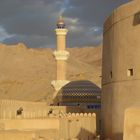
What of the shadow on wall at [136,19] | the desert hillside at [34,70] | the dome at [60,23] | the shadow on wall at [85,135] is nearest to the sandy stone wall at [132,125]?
the shadow on wall at [136,19]

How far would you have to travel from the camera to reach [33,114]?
25.1 metres

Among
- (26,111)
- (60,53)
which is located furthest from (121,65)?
(60,53)

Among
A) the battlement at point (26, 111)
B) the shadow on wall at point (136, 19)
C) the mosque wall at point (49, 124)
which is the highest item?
the shadow on wall at point (136, 19)

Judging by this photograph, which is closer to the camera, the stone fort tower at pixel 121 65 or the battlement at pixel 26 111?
the stone fort tower at pixel 121 65

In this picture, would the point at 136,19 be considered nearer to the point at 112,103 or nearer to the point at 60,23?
the point at 112,103

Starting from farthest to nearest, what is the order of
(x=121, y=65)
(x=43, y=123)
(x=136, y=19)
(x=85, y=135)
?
(x=85, y=135) → (x=43, y=123) → (x=121, y=65) → (x=136, y=19)

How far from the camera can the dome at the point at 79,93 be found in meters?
35.5

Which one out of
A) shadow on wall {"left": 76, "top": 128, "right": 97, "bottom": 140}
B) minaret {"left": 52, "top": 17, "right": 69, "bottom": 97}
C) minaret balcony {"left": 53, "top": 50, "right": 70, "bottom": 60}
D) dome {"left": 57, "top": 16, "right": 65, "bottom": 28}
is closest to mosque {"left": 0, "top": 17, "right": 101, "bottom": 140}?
shadow on wall {"left": 76, "top": 128, "right": 97, "bottom": 140}

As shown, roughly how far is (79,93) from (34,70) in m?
53.3

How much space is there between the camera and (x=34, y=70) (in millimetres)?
88250

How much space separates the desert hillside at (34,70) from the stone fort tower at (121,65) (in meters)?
45.4

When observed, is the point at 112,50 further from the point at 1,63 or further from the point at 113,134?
the point at 1,63

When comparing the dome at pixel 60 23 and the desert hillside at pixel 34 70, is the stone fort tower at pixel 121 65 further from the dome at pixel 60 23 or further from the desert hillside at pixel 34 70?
the desert hillside at pixel 34 70

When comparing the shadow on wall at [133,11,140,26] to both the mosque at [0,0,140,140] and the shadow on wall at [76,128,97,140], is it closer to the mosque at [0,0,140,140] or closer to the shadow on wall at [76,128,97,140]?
the mosque at [0,0,140,140]
